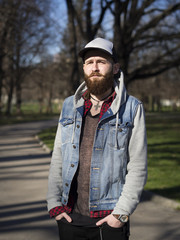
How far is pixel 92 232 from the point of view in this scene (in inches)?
98.0

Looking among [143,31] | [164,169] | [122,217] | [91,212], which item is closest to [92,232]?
[91,212]

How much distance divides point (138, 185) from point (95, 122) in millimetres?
541

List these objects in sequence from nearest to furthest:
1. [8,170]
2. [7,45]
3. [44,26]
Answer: [8,170]
[7,45]
[44,26]

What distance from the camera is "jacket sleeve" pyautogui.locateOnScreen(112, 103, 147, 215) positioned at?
239cm

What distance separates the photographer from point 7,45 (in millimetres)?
23031

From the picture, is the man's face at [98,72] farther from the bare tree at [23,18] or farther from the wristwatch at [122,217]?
the bare tree at [23,18]

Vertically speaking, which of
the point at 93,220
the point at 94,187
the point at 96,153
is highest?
the point at 96,153

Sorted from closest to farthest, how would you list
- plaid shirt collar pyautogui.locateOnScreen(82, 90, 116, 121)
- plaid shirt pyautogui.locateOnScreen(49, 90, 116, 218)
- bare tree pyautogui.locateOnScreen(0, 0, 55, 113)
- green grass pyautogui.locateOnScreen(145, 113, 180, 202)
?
plaid shirt pyautogui.locateOnScreen(49, 90, 116, 218)
plaid shirt collar pyautogui.locateOnScreen(82, 90, 116, 121)
green grass pyautogui.locateOnScreen(145, 113, 180, 202)
bare tree pyautogui.locateOnScreen(0, 0, 55, 113)

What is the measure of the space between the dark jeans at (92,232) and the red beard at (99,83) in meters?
0.95

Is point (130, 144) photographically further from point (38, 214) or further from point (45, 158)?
point (45, 158)

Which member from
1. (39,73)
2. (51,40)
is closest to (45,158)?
(51,40)

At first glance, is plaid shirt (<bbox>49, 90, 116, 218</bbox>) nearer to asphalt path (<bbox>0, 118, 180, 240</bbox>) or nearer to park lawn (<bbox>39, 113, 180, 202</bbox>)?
asphalt path (<bbox>0, 118, 180, 240</bbox>)

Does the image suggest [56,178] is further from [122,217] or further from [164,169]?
[164,169]

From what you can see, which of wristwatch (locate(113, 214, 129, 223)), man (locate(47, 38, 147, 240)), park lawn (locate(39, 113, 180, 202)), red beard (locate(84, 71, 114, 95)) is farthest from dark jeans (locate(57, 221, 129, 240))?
park lawn (locate(39, 113, 180, 202))
